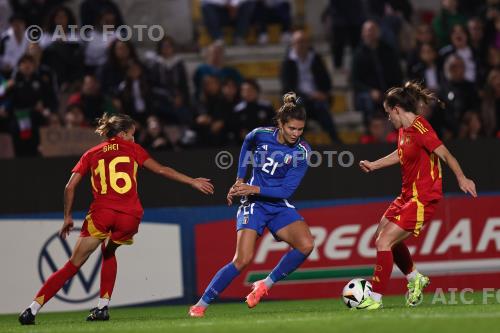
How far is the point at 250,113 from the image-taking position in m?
14.6

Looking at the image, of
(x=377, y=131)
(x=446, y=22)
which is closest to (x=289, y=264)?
(x=377, y=131)

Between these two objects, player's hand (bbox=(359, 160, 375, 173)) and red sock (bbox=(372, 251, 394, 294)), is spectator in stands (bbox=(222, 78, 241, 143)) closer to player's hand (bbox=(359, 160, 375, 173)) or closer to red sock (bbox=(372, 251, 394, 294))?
player's hand (bbox=(359, 160, 375, 173))

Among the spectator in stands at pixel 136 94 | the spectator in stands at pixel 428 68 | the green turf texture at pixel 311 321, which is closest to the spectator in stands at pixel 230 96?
the spectator in stands at pixel 136 94

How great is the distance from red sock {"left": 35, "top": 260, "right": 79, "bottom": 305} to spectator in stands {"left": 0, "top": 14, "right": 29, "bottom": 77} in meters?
6.08

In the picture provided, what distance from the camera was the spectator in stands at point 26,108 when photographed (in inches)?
567

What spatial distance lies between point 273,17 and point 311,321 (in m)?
9.86

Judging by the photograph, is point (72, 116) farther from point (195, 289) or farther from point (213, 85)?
point (195, 289)

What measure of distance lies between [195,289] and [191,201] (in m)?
0.98

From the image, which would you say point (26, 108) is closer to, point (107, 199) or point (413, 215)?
point (107, 199)

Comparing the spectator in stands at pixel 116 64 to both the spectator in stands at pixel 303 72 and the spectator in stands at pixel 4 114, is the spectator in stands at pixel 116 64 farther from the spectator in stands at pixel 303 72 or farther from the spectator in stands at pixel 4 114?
the spectator in stands at pixel 303 72

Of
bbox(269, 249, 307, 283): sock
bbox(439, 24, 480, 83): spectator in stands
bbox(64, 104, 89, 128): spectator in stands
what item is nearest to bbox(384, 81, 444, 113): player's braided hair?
bbox(269, 249, 307, 283): sock

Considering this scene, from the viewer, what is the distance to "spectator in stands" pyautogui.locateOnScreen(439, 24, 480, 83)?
1570 centimetres

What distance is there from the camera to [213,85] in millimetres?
15227

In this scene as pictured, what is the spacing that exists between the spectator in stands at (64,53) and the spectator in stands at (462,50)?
5.02 meters
